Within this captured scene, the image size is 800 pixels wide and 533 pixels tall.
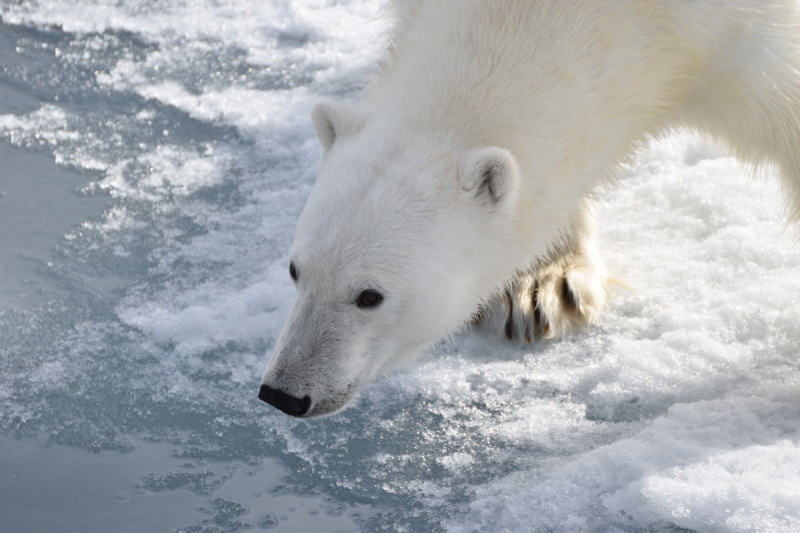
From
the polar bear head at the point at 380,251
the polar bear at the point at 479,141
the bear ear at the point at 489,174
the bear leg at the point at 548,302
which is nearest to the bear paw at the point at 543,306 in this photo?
the bear leg at the point at 548,302

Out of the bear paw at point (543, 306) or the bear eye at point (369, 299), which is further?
the bear paw at point (543, 306)

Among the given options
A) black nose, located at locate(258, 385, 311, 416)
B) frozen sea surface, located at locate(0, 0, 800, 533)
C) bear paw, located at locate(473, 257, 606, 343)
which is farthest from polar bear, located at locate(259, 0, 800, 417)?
bear paw, located at locate(473, 257, 606, 343)

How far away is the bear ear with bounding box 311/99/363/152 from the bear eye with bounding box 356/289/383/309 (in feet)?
1.77

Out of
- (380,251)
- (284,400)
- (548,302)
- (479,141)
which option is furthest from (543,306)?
(284,400)

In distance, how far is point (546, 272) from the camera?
11.4 ft

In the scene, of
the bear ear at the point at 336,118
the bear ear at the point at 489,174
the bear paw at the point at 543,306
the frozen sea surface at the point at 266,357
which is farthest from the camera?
the bear paw at the point at 543,306

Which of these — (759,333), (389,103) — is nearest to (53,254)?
(389,103)

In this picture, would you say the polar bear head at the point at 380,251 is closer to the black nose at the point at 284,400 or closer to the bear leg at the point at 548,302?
the black nose at the point at 284,400

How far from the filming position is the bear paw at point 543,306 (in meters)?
3.33

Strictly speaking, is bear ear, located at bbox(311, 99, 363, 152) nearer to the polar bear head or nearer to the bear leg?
the polar bear head

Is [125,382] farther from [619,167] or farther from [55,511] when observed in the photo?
[619,167]

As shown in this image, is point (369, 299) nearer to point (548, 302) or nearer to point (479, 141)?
point (479, 141)

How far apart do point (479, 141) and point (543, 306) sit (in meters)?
0.97

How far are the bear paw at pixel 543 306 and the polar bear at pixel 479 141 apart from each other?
0.50m
